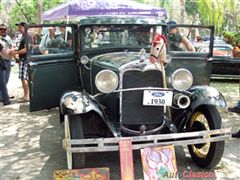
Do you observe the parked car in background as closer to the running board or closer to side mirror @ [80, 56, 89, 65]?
side mirror @ [80, 56, 89, 65]

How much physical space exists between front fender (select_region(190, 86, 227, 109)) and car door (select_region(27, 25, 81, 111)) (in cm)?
196

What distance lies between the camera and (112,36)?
5.23m

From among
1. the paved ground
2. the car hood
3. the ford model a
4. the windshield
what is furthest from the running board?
the windshield

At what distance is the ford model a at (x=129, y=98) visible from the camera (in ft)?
12.9

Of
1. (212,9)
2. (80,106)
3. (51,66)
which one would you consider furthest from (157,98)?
(212,9)

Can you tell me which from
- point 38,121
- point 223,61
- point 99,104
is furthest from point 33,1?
point 99,104

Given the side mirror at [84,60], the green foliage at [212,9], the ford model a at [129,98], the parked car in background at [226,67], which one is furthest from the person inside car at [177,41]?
the green foliage at [212,9]

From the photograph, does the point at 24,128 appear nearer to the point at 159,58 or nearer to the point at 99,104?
the point at 99,104

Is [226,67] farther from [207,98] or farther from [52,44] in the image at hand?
[207,98]

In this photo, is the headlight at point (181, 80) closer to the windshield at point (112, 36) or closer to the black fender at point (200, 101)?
the black fender at point (200, 101)

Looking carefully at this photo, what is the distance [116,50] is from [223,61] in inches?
237

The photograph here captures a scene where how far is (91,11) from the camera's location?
405 inches

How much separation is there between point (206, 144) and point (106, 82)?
147 centimetres

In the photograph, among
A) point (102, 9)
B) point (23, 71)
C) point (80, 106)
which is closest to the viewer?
point (80, 106)
